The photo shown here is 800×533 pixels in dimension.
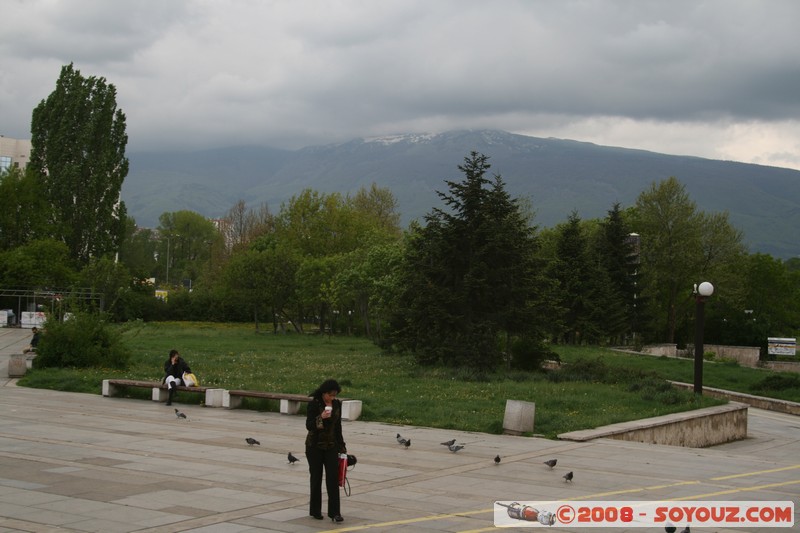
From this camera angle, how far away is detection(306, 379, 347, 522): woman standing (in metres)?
9.82

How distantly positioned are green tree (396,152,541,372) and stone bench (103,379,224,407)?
12.4 m

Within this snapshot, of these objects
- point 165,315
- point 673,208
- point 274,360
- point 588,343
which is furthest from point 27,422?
point 165,315

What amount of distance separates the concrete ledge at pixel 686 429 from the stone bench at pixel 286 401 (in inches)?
183

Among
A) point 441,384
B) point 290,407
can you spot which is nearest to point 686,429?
point 441,384

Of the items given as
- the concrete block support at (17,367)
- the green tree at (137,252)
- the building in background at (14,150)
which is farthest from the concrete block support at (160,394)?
the building in background at (14,150)

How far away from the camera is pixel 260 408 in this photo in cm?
2089

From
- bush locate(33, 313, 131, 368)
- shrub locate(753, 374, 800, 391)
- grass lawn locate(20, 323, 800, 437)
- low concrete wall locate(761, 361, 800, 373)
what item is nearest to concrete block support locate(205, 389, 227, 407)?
grass lawn locate(20, 323, 800, 437)

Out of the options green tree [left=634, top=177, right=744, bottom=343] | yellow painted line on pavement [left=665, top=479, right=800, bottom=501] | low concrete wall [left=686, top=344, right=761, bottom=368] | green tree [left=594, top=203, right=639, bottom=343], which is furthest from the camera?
green tree [left=634, top=177, right=744, bottom=343]

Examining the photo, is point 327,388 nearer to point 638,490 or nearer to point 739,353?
point 638,490

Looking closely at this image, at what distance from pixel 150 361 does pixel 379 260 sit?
83.4 ft

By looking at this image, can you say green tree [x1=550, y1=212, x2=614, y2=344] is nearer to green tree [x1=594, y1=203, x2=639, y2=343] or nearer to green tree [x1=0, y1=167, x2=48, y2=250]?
green tree [x1=594, y1=203, x2=639, y2=343]

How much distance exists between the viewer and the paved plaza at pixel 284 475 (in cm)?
986

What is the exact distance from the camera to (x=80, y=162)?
65.6 m

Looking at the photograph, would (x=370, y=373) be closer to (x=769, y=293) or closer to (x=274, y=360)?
(x=274, y=360)
